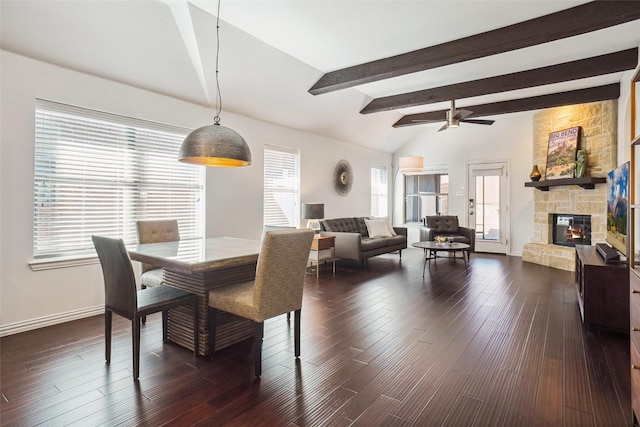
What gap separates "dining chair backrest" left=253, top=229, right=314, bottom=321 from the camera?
223 centimetres

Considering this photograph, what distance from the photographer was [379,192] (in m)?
8.82

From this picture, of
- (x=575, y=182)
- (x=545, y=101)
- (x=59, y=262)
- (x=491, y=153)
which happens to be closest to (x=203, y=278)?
(x=59, y=262)

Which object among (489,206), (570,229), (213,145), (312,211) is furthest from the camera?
(489,206)

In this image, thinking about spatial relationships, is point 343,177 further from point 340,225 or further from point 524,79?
point 524,79

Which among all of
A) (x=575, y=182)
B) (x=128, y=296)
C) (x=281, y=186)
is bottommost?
(x=128, y=296)

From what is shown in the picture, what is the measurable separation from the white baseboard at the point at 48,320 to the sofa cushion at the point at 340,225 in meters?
3.58

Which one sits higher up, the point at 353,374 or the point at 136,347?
the point at 136,347

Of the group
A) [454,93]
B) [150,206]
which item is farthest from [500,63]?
[150,206]

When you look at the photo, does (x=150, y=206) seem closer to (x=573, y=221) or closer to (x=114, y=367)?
(x=114, y=367)

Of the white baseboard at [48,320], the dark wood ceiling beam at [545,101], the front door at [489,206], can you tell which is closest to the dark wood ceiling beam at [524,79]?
the dark wood ceiling beam at [545,101]

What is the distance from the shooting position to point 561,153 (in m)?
6.20

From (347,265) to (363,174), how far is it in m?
2.60

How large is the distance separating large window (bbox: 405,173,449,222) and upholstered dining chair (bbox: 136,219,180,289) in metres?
6.63

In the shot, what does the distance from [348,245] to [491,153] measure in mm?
4345
